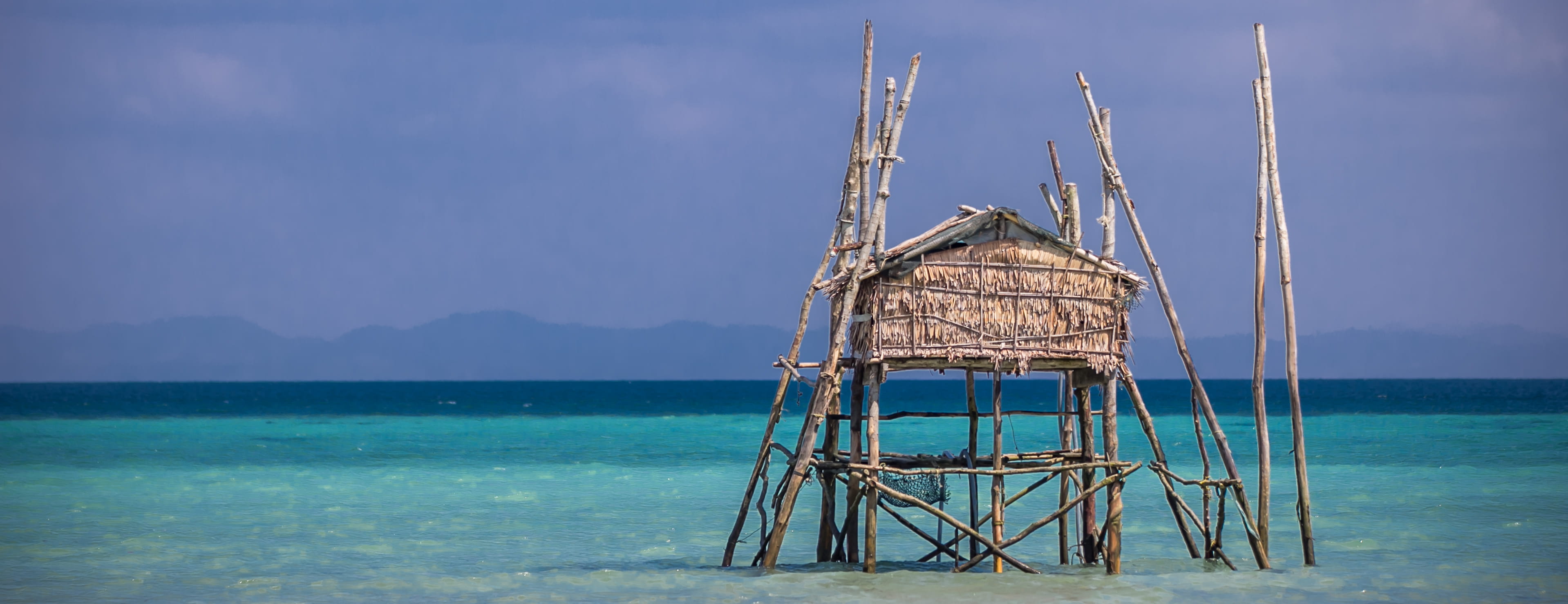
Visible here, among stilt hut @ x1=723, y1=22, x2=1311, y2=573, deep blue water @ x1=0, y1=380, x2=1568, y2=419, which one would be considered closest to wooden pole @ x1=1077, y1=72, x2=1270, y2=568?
stilt hut @ x1=723, y1=22, x2=1311, y2=573

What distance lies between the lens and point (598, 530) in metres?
21.0

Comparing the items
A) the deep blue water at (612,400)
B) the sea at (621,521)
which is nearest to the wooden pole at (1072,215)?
the sea at (621,521)

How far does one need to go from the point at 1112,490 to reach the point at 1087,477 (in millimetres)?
529

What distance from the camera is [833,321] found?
13.4 m

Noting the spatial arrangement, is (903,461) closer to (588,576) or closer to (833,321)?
(833,321)

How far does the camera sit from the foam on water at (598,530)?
14.4 meters

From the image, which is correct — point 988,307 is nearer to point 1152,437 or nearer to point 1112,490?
point 1112,490

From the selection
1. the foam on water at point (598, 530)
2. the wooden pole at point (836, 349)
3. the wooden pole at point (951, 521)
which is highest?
the wooden pole at point (836, 349)

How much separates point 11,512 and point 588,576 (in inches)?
544

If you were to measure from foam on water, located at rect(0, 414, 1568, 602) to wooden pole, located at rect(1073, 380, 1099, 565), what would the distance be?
0.36m

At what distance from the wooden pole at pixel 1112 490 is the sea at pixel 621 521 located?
1.01 ft

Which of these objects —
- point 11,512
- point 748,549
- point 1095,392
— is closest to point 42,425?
point 11,512

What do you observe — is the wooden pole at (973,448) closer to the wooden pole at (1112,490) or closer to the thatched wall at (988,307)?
the thatched wall at (988,307)

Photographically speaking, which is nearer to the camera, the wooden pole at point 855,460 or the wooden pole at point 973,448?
the wooden pole at point 855,460
